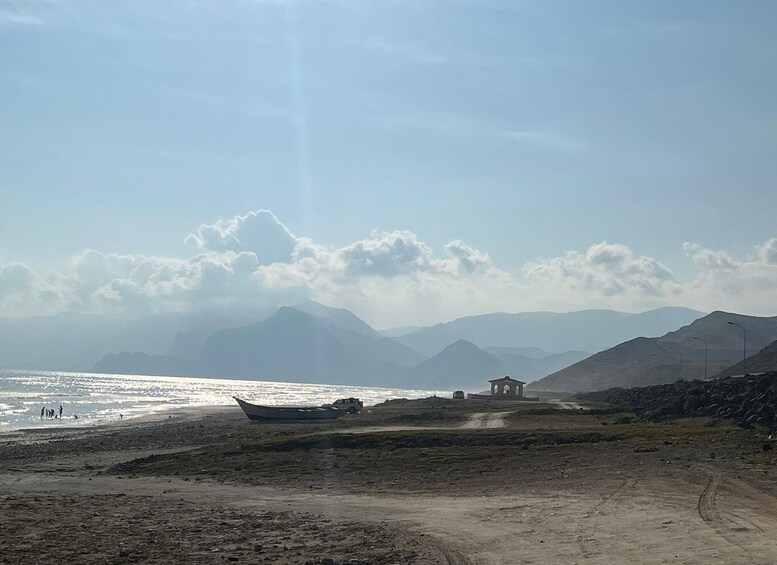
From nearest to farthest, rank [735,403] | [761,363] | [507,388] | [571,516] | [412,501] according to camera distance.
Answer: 1. [571,516]
2. [412,501]
3. [735,403]
4. [507,388]
5. [761,363]

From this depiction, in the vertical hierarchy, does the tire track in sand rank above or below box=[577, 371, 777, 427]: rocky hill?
below

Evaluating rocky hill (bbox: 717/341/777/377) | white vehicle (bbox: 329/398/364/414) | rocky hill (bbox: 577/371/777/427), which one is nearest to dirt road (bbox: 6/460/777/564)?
rocky hill (bbox: 577/371/777/427)

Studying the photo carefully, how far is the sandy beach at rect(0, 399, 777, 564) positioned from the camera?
1469 centimetres

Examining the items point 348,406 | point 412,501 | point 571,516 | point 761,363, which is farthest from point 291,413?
point 761,363

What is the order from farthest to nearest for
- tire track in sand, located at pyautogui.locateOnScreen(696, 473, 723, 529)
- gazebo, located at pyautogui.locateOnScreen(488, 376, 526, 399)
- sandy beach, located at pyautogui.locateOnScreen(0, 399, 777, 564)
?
gazebo, located at pyautogui.locateOnScreen(488, 376, 526, 399)
tire track in sand, located at pyautogui.locateOnScreen(696, 473, 723, 529)
sandy beach, located at pyautogui.locateOnScreen(0, 399, 777, 564)

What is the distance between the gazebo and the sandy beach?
264 ft

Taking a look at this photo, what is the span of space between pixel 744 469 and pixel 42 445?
4027 centimetres

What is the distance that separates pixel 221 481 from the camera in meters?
26.8

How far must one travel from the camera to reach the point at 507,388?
400ft

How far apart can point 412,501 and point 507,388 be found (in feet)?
338

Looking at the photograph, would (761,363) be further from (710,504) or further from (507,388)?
(710,504)

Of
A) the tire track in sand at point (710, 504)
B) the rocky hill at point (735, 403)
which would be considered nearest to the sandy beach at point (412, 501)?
the tire track in sand at point (710, 504)

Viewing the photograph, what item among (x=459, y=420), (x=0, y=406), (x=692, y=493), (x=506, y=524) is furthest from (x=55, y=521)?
(x=0, y=406)

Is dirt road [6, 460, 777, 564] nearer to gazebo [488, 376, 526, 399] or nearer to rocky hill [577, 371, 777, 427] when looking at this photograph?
rocky hill [577, 371, 777, 427]
